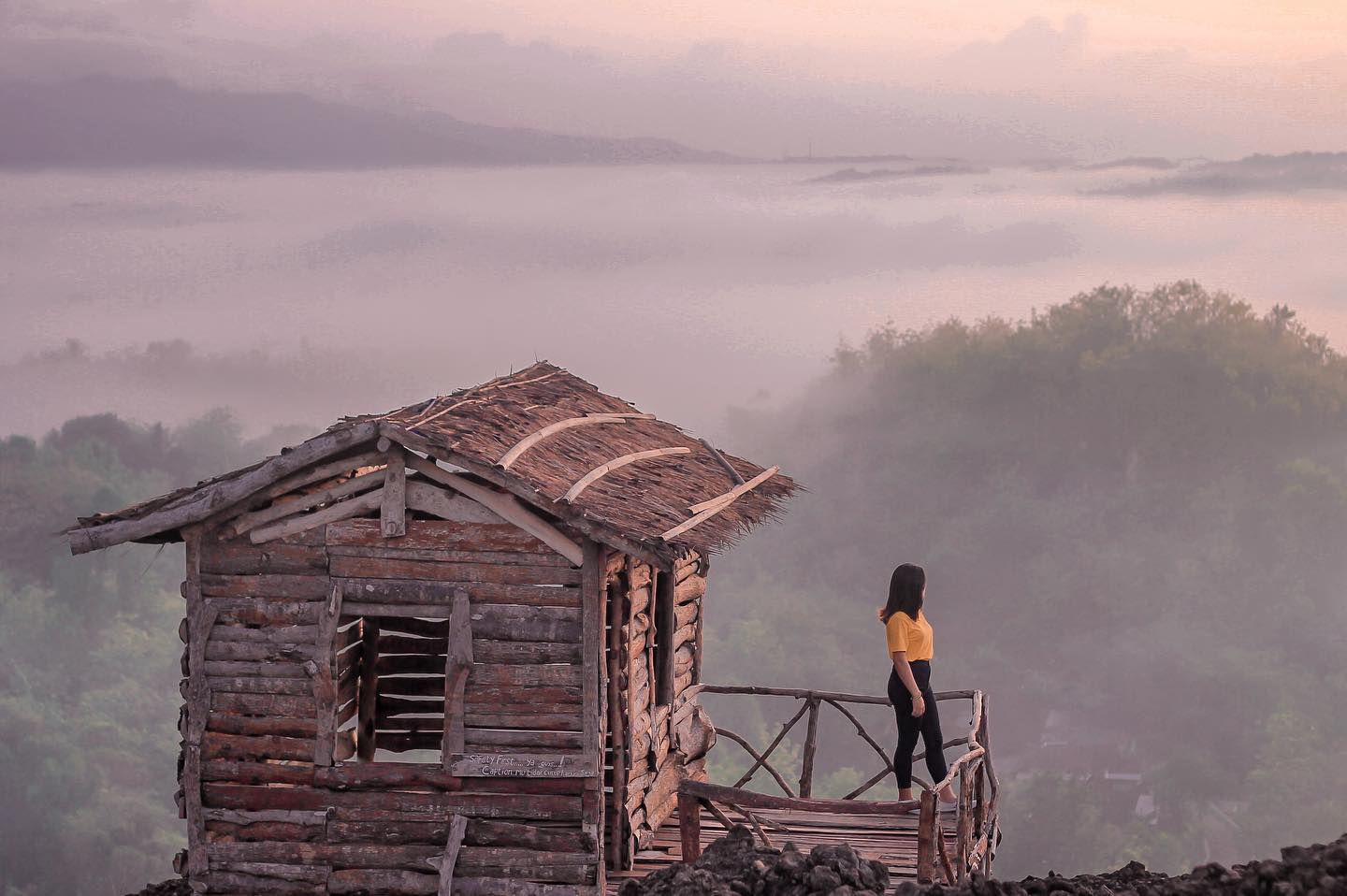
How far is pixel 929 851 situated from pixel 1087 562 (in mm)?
57973

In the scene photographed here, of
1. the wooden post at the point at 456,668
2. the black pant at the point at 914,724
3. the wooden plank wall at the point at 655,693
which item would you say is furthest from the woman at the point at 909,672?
the wooden post at the point at 456,668

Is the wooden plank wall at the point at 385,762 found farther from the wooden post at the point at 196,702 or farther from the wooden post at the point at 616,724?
the wooden post at the point at 616,724

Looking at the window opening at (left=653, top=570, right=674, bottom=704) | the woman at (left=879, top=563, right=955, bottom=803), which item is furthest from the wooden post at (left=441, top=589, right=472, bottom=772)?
the woman at (left=879, top=563, right=955, bottom=803)

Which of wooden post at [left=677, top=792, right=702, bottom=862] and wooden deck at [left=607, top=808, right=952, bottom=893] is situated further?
wooden deck at [left=607, top=808, right=952, bottom=893]

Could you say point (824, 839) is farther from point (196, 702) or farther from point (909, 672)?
point (196, 702)

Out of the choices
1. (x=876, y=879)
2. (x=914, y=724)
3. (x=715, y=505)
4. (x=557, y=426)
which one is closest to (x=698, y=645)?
→ (x=715, y=505)

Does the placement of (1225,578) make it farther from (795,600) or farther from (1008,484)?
(795,600)

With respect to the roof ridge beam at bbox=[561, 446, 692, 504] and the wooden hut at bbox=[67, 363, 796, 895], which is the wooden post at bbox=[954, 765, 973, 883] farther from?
the roof ridge beam at bbox=[561, 446, 692, 504]

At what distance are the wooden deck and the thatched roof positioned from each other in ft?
8.10

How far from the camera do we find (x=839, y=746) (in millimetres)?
58375

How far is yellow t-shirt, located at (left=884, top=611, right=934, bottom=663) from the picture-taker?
13.0 metres

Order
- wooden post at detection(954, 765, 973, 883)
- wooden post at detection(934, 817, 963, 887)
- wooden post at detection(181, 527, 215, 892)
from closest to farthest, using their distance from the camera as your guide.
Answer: wooden post at detection(934, 817, 963, 887)
wooden post at detection(954, 765, 973, 883)
wooden post at detection(181, 527, 215, 892)

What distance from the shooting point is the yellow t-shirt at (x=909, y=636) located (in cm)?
1299

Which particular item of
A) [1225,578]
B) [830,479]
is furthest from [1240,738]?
[830,479]
